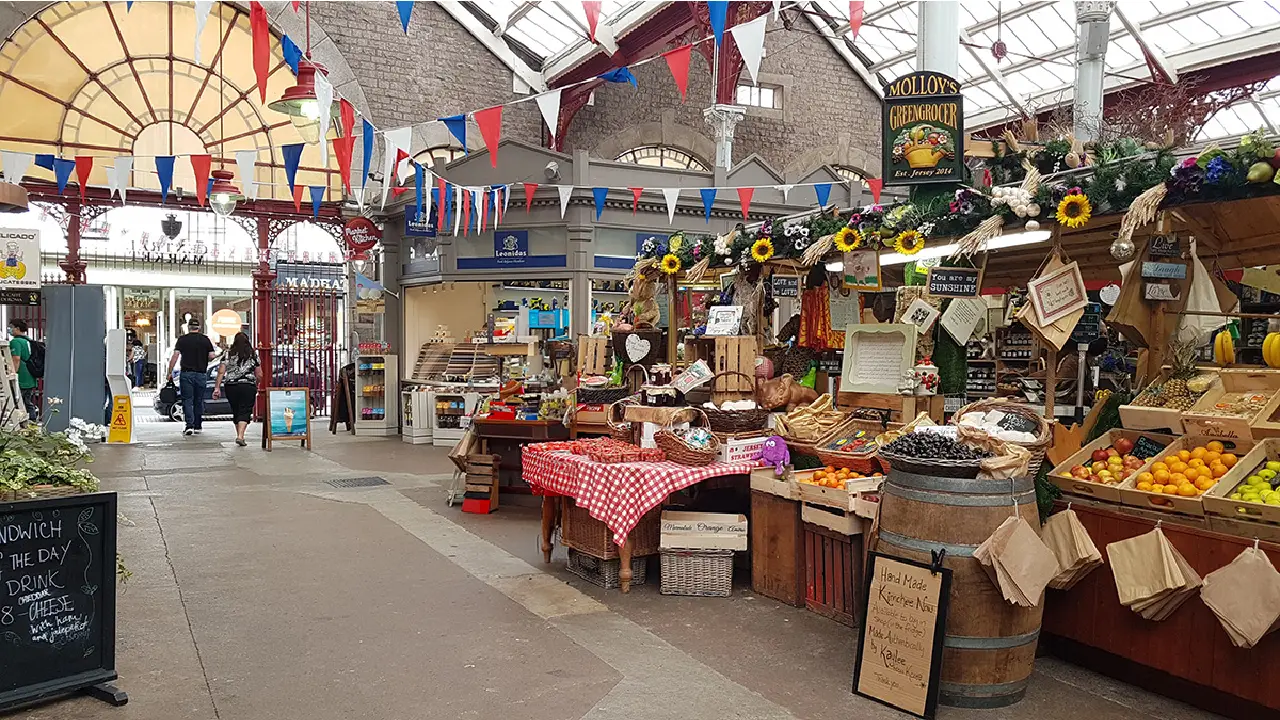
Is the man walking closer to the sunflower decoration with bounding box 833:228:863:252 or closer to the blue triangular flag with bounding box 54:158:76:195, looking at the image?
the blue triangular flag with bounding box 54:158:76:195

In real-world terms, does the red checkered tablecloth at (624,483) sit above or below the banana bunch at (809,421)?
below

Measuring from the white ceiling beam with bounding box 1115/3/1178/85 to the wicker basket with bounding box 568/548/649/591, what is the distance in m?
15.0

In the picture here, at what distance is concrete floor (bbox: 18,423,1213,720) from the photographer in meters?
3.77

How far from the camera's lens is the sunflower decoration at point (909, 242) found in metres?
5.46

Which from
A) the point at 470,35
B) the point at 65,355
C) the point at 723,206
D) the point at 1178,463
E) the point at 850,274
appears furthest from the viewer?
the point at 470,35

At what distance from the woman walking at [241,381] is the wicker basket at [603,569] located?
345 inches

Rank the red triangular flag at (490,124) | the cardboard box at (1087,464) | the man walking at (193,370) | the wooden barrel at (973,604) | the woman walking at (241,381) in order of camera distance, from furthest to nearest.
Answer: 1. the man walking at (193,370)
2. the woman walking at (241,381)
3. the red triangular flag at (490,124)
4. the cardboard box at (1087,464)
5. the wooden barrel at (973,604)

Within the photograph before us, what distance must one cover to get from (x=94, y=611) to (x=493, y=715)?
1.75m

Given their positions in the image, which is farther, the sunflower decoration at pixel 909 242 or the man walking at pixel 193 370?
the man walking at pixel 193 370

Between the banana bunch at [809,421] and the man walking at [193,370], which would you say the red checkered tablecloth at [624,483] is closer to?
the banana bunch at [809,421]

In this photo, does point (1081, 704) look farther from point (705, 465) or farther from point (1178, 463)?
point (705, 465)

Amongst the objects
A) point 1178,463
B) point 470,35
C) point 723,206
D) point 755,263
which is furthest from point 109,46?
point 1178,463

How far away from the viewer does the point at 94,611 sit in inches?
150

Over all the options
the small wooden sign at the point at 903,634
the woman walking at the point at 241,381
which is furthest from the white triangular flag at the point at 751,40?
the woman walking at the point at 241,381
